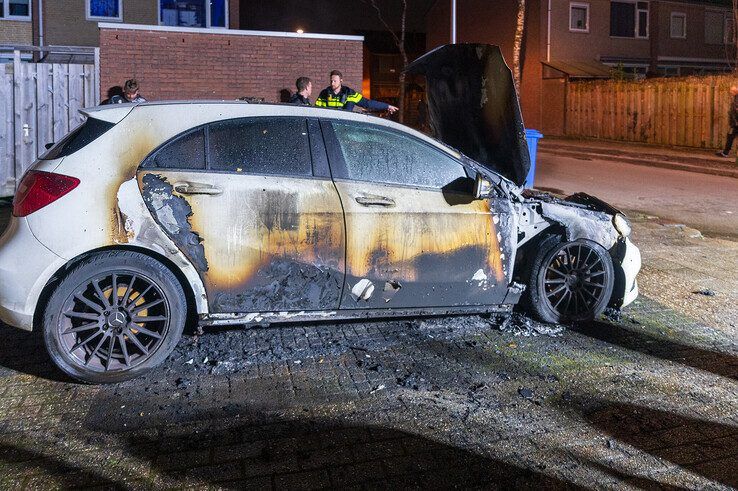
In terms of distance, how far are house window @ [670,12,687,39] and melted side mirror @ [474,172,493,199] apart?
35.4m

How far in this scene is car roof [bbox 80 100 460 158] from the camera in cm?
457

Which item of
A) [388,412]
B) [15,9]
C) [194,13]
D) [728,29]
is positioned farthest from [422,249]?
[728,29]

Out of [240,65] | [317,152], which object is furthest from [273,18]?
[317,152]

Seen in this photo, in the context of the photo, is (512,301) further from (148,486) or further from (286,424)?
(148,486)

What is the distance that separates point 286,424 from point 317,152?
74.9 inches

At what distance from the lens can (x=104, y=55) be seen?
1148 cm

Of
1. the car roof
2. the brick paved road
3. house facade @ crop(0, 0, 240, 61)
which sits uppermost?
house facade @ crop(0, 0, 240, 61)

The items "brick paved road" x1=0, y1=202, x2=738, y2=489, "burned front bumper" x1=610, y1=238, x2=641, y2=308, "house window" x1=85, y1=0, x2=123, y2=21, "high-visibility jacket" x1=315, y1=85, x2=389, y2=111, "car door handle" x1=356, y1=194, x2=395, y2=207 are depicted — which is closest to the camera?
"brick paved road" x1=0, y1=202, x2=738, y2=489

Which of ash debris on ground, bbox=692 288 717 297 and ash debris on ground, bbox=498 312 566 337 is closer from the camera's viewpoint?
ash debris on ground, bbox=498 312 566 337

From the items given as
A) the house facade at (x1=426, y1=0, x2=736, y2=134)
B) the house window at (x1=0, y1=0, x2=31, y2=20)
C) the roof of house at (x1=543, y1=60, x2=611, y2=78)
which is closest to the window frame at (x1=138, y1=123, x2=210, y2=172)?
the house window at (x1=0, y1=0, x2=31, y2=20)

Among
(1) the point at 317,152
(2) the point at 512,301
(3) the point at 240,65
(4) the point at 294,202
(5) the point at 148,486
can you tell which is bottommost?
(5) the point at 148,486

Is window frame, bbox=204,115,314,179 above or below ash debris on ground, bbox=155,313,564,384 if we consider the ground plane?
above

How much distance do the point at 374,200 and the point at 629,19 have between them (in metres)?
34.2

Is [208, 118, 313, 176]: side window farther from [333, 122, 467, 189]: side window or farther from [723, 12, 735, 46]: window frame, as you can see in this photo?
[723, 12, 735, 46]: window frame
